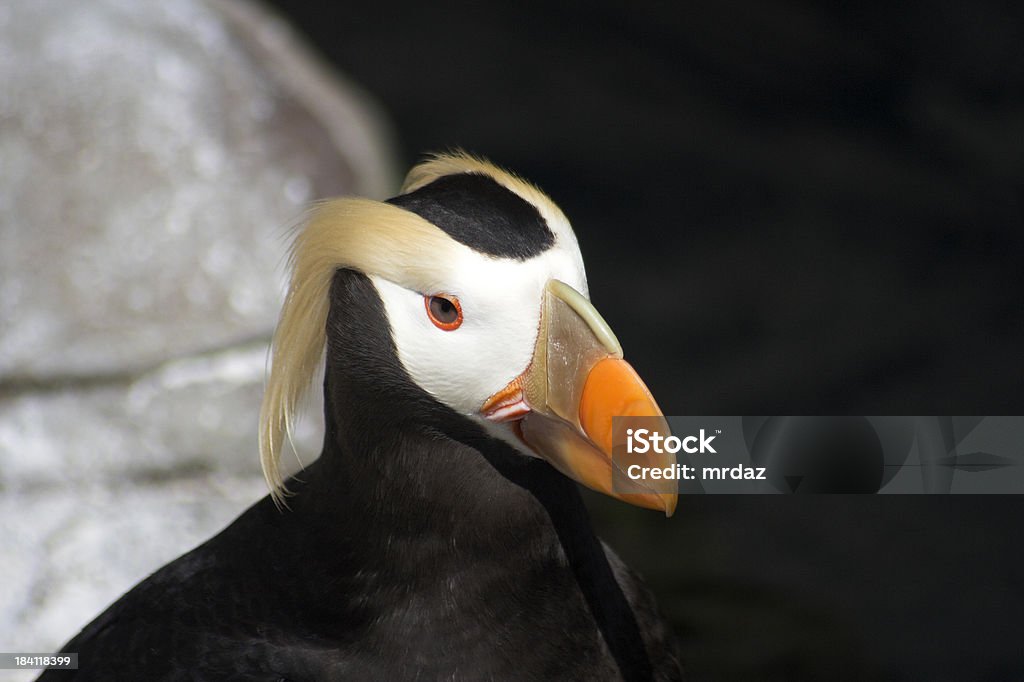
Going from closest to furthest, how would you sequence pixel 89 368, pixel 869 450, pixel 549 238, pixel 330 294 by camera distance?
pixel 549 238 < pixel 330 294 < pixel 869 450 < pixel 89 368

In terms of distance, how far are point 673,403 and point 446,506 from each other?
8.61 ft

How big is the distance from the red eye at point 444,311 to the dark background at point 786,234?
7.95ft

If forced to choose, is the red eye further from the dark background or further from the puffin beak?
the dark background

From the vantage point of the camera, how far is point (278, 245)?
4488 millimetres

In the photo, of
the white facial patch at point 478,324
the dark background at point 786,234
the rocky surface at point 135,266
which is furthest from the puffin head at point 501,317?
the dark background at point 786,234

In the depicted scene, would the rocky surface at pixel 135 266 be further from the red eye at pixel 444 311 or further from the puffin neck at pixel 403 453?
the red eye at pixel 444 311

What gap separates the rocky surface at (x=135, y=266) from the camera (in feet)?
12.9

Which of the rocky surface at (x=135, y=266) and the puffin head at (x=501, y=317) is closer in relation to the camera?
the puffin head at (x=501, y=317)

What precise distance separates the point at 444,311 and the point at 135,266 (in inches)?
105

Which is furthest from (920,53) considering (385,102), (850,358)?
(385,102)

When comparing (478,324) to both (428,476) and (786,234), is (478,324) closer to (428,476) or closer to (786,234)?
(428,476)

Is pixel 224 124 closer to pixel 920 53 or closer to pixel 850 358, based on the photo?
pixel 850 358

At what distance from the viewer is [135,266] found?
4473 millimetres

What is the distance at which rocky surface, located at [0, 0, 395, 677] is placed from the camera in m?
3.92
